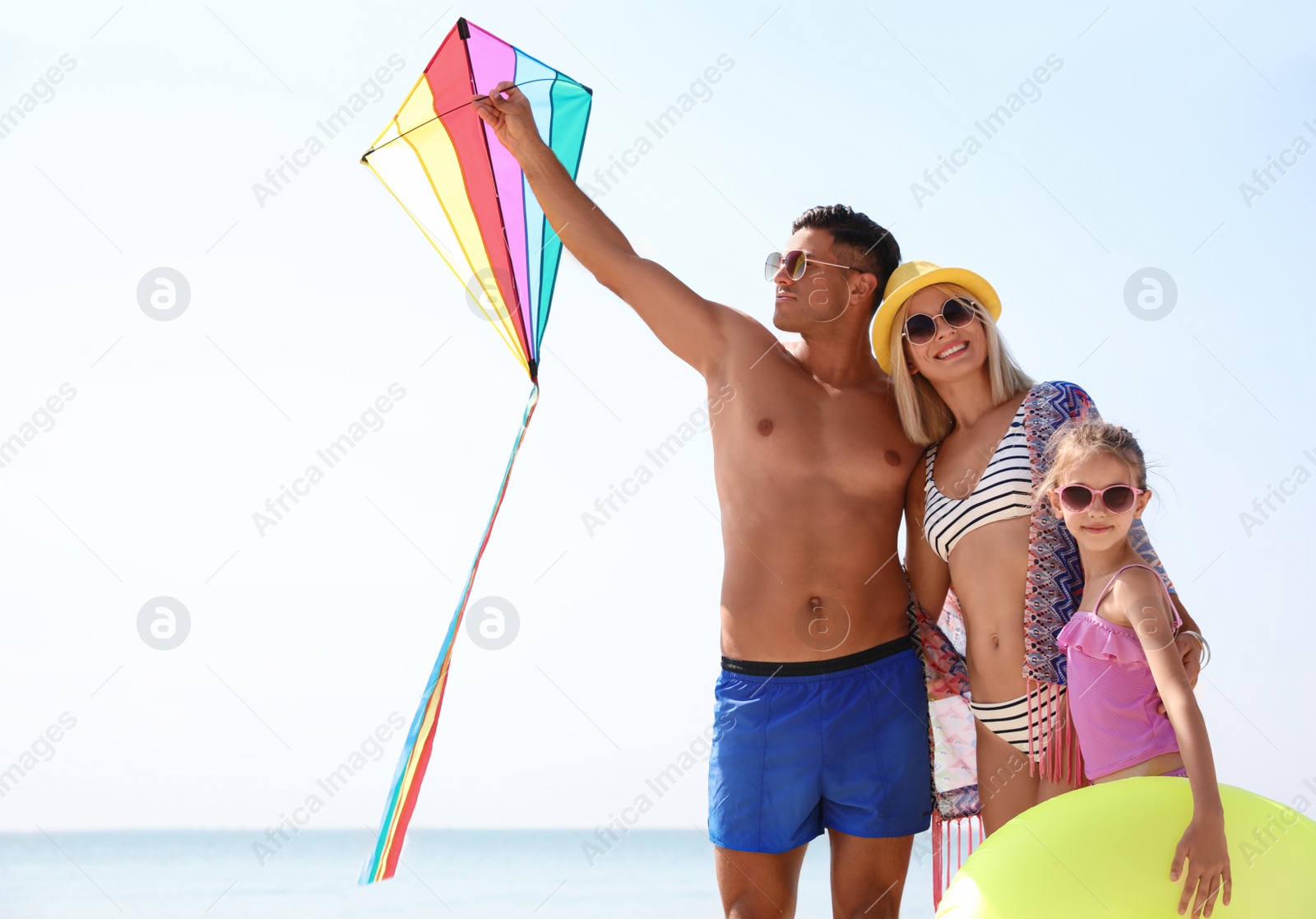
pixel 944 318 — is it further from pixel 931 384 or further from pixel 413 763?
pixel 413 763

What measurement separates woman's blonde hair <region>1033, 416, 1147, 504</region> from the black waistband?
648 millimetres

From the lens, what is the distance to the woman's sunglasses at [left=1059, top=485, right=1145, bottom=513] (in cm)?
248

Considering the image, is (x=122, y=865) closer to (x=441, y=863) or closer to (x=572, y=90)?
(x=441, y=863)

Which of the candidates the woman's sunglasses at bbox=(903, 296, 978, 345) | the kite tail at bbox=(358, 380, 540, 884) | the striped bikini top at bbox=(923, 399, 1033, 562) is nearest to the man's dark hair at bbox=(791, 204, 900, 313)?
the woman's sunglasses at bbox=(903, 296, 978, 345)

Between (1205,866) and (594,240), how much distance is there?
218cm

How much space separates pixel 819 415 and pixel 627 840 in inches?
619

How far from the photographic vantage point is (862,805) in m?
2.95

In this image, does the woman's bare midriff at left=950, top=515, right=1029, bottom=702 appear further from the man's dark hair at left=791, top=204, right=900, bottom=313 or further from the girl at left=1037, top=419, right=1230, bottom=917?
the man's dark hair at left=791, top=204, right=900, bottom=313

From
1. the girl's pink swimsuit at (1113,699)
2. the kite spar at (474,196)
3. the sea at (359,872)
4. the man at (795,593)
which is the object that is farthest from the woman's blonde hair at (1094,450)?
the sea at (359,872)

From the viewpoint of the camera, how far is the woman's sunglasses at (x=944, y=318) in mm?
2996

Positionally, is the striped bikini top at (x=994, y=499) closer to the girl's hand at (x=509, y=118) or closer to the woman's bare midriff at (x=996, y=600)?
the woman's bare midriff at (x=996, y=600)

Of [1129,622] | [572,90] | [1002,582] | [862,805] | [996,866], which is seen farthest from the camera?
[572,90]

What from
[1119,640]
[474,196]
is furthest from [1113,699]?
[474,196]

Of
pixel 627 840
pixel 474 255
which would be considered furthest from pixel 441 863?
pixel 474 255
